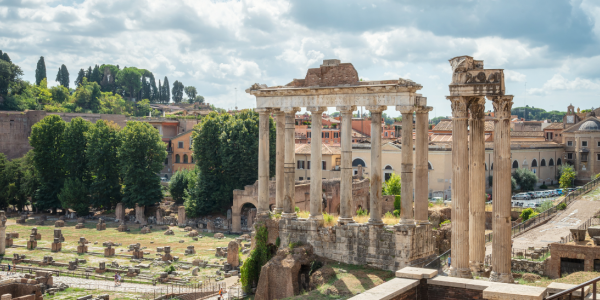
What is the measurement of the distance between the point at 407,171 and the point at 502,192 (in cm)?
655

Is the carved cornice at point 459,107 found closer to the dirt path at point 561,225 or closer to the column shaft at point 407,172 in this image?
the column shaft at point 407,172

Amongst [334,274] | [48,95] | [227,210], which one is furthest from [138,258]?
[48,95]

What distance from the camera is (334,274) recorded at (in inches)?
842

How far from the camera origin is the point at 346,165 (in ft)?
74.5

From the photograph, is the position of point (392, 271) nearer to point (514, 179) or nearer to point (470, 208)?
point (470, 208)

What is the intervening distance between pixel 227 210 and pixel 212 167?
393 cm

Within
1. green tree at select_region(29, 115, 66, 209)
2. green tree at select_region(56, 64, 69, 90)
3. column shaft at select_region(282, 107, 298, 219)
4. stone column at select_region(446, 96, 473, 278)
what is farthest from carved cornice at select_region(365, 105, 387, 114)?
green tree at select_region(56, 64, 69, 90)

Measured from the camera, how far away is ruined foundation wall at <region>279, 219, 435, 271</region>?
21469mm

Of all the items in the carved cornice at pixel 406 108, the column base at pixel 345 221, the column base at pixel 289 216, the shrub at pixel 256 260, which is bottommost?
the shrub at pixel 256 260

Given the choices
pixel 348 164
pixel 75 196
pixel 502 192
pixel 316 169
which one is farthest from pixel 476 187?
pixel 75 196

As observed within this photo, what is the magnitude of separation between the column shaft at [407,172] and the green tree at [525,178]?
120 feet

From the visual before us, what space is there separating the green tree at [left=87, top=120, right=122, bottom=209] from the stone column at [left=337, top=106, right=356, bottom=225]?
37.5 meters

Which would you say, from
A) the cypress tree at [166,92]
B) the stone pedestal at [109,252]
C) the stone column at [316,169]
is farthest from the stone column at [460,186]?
the cypress tree at [166,92]

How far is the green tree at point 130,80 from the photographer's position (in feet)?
479
